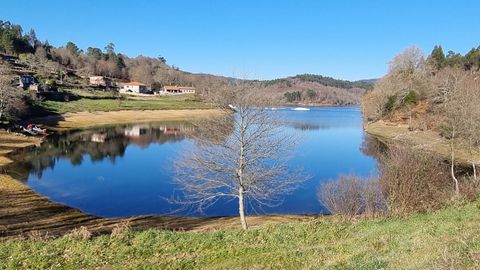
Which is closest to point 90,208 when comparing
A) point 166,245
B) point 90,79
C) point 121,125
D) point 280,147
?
point 280,147

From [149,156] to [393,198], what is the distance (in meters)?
34.2

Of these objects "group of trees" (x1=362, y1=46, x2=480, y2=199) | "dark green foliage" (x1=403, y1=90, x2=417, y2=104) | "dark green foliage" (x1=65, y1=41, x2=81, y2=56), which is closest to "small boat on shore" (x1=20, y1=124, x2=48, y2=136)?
"group of trees" (x1=362, y1=46, x2=480, y2=199)

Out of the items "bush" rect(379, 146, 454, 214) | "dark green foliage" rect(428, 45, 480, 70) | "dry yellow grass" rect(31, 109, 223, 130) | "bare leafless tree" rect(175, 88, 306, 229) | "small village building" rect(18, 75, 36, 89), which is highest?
"dark green foliage" rect(428, 45, 480, 70)

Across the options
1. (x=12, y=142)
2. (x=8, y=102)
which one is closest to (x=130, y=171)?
(x=12, y=142)

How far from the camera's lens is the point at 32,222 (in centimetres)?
2184

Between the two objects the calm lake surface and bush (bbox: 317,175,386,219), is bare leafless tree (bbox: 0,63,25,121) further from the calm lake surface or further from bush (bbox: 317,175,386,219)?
bush (bbox: 317,175,386,219)

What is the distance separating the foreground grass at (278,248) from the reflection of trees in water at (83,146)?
2274 cm

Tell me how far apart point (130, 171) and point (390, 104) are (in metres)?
60.1

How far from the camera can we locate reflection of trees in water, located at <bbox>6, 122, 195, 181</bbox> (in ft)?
132

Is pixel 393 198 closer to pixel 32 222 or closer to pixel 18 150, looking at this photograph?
pixel 32 222

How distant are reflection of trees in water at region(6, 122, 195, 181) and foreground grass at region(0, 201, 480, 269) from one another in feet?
74.6

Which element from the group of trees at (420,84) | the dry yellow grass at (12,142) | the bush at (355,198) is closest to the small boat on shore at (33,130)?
the dry yellow grass at (12,142)

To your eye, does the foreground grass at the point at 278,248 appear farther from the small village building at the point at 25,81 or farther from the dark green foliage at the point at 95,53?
the dark green foliage at the point at 95,53

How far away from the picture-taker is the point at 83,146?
55125mm
